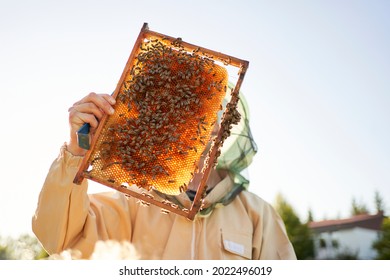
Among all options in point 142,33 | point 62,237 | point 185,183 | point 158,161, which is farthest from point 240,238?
point 142,33

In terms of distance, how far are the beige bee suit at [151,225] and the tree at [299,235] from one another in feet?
64.5

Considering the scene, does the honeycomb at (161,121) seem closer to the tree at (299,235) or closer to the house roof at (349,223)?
the tree at (299,235)

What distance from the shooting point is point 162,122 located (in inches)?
106

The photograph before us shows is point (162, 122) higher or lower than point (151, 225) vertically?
higher

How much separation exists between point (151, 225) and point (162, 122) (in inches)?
42.5

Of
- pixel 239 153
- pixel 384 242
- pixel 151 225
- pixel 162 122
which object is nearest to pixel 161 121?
pixel 162 122

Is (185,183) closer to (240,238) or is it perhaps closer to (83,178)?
(83,178)

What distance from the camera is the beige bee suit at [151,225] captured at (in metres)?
2.90

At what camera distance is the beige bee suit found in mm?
2896

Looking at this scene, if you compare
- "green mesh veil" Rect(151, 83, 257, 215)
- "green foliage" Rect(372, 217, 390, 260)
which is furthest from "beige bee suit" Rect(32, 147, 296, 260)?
"green foliage" Rect(372, 217, 390, 260)

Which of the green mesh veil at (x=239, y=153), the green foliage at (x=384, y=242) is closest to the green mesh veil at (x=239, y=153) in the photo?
the green mesh veil at (x=239, y=153)

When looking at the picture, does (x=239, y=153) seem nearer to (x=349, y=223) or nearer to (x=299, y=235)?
(x=299, y=235)

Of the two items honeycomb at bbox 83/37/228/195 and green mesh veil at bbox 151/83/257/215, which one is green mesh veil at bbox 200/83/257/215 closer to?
green mesh veil at bbox 151/83/257/215

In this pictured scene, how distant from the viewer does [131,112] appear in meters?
2.81
